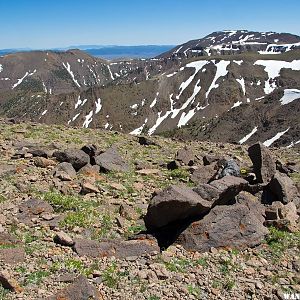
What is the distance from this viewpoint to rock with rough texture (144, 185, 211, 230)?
41.7 feet

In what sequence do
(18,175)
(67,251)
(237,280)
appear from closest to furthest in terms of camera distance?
(237,280)
(67,251)
(18,175)

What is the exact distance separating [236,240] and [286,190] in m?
4.96

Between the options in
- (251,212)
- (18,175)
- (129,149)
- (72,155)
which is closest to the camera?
(251,212)

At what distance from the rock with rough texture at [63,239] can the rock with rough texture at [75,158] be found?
8.45m

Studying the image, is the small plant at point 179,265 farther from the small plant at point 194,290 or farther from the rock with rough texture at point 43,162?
the rock with rough texture at point 43,162

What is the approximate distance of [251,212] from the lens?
14281 millimetres

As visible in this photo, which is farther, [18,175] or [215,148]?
[215,148]

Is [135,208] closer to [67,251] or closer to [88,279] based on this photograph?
[67,251]

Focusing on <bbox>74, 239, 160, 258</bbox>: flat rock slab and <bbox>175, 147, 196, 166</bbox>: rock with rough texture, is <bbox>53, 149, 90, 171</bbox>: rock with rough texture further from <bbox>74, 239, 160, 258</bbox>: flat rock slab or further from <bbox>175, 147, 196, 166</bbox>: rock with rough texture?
<bbox>74, 239, 160, 258</bbox>: flat rock slab

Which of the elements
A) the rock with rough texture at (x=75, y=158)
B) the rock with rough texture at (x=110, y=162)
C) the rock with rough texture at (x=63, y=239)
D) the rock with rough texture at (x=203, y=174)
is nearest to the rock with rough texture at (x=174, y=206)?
the rock with rough texture at (x=63, y=239)

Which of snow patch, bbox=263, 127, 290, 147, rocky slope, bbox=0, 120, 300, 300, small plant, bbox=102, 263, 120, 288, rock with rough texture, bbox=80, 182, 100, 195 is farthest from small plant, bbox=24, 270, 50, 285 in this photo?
snow patch, bbox=263, 127, 290, 147

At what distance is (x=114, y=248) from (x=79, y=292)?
2634 mm

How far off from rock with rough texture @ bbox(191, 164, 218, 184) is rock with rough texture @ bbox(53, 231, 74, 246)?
8903 millimetres

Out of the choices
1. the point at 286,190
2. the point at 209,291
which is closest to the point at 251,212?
the point at 286,190
